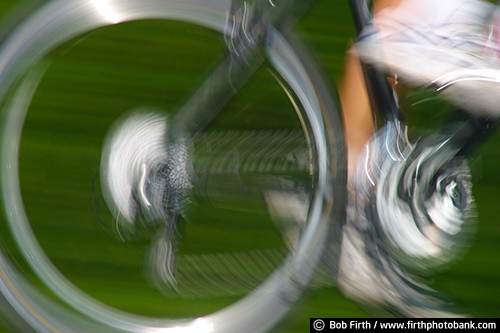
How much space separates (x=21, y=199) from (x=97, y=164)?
7.7 inches

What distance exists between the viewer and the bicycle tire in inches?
45.3

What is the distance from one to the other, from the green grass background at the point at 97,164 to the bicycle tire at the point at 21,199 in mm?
44

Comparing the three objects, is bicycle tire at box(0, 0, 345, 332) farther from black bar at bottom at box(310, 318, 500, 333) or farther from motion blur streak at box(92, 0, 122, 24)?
black bar at bottom at box(310, 318, 500, 333)

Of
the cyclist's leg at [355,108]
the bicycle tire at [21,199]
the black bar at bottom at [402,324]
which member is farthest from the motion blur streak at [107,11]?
the black bar at bottom at [402,324]

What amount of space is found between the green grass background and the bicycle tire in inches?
1.7

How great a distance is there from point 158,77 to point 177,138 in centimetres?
41

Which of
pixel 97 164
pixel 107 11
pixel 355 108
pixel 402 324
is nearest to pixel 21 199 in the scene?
pixel 97 164

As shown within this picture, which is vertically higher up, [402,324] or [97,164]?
[97,164]

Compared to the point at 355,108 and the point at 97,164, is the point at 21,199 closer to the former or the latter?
the point at 97,164

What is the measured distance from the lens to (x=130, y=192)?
1216 millimetres

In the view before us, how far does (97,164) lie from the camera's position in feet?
4.45

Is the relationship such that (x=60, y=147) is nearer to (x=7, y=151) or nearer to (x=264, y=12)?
(x=7, y=151)

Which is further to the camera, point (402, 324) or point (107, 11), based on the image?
point (402, 324)

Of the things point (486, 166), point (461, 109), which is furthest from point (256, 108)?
point (486, 166)
